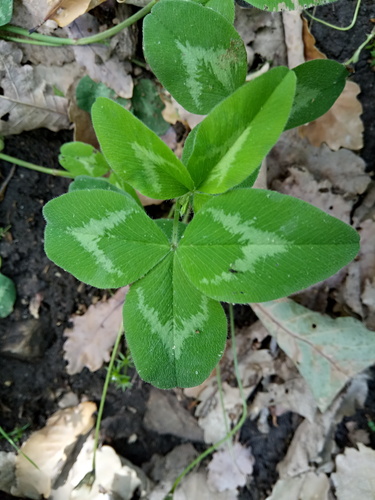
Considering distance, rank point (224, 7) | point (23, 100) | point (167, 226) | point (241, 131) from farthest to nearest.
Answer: point (23, 100) → point (167, 226) → point (224, 7) → point (241, 131)

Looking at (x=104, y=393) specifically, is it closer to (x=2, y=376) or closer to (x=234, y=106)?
(x=2, y=376)

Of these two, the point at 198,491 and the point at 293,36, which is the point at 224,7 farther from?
the point at 198,491

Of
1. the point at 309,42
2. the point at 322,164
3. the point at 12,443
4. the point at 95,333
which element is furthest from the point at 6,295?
the point at 309,42

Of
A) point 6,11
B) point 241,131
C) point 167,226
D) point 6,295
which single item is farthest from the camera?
point 6,295

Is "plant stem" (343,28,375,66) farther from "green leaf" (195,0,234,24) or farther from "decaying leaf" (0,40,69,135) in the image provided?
"decaying leaf" (0,40,69,135)

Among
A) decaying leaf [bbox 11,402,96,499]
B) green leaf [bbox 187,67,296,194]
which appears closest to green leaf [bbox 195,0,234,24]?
green leaf [bbox 187,67,296,194]

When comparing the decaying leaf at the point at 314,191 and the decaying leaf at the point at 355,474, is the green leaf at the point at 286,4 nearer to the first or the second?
the decaying leaf at the point at 314,191

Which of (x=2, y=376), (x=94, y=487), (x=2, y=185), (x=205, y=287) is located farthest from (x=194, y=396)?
(x=2, y=185)
